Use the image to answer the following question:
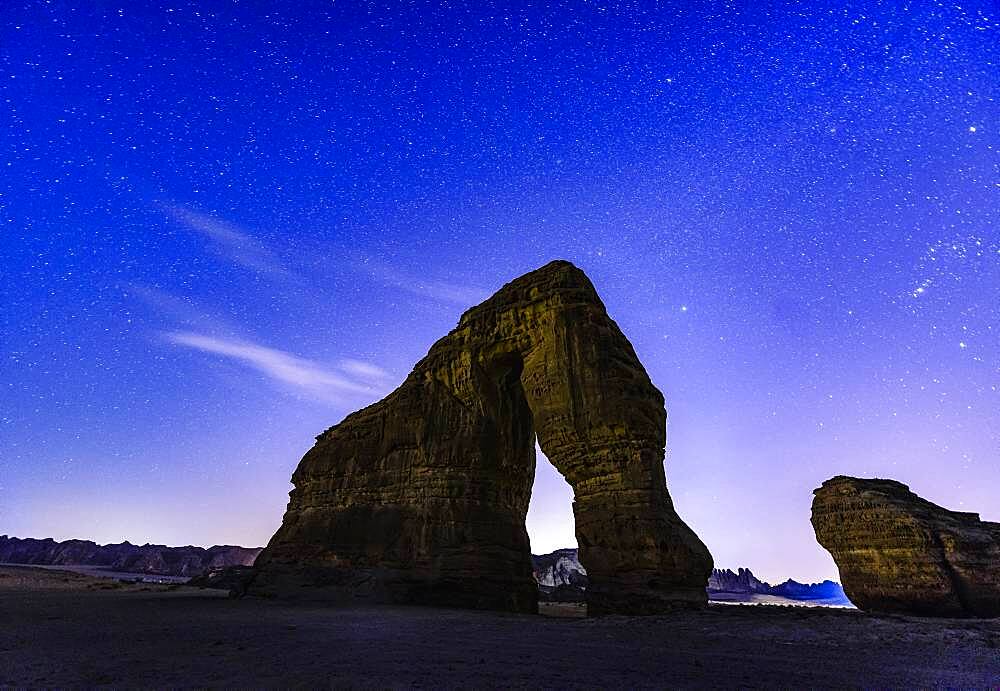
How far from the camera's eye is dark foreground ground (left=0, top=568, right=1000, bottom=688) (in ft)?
19.9

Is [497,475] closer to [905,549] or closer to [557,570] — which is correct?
[905,549]

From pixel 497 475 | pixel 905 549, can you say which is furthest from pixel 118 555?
pixel 905 549

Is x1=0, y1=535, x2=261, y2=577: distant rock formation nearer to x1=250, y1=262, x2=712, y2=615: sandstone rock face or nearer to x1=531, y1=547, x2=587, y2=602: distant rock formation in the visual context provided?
x1=531, y1=547, x2=587, y2=602: distant rock formation

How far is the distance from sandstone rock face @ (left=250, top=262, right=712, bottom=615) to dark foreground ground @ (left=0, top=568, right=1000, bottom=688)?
495cm

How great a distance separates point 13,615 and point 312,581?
36.5ft

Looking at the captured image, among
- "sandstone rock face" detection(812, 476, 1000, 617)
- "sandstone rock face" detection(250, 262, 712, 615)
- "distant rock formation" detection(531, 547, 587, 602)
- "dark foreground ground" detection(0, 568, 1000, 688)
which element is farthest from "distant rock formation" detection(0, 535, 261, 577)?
"dark foreground ground" detection(0, 568, 1000, 688)

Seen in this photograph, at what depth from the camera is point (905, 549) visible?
27312 millimetres

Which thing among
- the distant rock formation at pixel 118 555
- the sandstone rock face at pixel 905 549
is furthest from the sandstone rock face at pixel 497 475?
the distant rock formation at pixel 118 555

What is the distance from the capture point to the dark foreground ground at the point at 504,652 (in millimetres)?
6059

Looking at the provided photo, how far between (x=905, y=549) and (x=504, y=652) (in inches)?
1153

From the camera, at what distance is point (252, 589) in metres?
23.5

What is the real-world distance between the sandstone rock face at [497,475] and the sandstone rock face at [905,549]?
18.5 meters

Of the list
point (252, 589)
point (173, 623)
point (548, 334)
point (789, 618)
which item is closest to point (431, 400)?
point (548, 334)

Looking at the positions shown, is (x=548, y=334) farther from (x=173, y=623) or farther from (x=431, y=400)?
(x=173, y=623)
